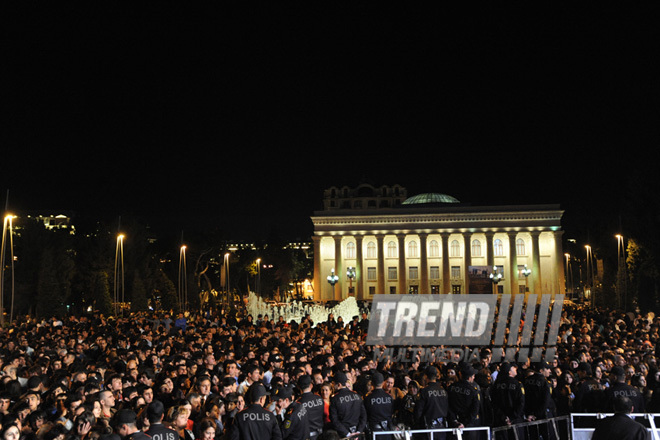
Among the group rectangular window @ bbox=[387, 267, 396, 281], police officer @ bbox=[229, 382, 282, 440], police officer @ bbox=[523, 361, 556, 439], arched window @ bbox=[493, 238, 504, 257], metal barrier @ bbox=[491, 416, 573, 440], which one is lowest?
metal barrier @ bbox=[491, 416, 573, 440]

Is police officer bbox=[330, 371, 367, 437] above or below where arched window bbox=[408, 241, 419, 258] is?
below

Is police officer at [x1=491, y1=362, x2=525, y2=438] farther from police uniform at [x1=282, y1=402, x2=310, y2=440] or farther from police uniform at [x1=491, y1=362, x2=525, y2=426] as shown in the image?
police uniform at [x1=282, y1=402, x2=310, y2=440]

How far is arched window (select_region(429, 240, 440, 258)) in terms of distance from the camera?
84875mm

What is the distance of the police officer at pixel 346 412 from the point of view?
8.80 m

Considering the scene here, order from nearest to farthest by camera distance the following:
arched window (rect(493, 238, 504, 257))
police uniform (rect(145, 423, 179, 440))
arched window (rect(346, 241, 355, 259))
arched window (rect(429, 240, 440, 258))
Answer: police uniform (rect(145, 423, 179, 440)) → arched window (rect(493, 238, 504, 257)) → arched window (rect(429, 240, 440, 258)) → arched window (rect(346, 241, 355, 259))

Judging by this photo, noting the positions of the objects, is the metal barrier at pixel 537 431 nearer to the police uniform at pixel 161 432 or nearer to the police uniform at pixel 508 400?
the police uniform at pixel 508 400

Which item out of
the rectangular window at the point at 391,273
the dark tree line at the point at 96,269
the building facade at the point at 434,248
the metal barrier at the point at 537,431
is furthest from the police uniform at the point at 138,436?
the rectangular window at the point at 391,273

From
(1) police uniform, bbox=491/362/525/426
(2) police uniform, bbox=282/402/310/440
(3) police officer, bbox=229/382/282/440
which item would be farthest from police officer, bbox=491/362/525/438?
(3) police officer, bbox=229/382/282/440

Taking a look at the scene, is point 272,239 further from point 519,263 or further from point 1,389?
point 1,389

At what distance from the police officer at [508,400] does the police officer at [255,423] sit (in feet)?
13.8

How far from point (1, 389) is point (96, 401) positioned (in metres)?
3.47

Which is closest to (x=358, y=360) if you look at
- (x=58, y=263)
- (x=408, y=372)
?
(x=408, y=372)

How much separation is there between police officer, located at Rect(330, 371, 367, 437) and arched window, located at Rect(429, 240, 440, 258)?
7708 centimetres

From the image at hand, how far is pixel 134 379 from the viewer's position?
1107 cm
